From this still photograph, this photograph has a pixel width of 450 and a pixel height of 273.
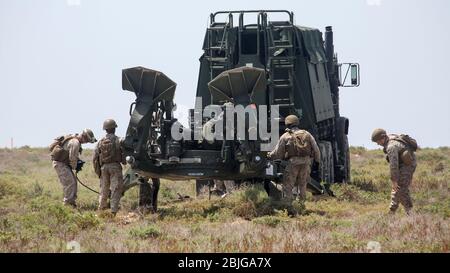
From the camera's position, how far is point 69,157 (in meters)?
19.2

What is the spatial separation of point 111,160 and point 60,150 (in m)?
2.47

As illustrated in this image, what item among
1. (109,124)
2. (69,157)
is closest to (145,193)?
(109,124)

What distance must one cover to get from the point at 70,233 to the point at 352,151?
104 ft

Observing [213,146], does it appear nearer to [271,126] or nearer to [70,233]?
[271,126]

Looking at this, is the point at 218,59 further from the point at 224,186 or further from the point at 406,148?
the point at 406,148

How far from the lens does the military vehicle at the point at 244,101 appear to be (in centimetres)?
1675

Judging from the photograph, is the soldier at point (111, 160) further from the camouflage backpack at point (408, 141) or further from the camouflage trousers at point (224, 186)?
the camouflage backpack at point (408, 141)

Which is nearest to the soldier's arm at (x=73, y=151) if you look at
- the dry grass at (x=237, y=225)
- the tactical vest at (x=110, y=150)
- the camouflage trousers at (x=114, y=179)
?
the dry grass at (x=237, y=225)

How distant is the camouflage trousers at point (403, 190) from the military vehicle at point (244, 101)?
229 cm

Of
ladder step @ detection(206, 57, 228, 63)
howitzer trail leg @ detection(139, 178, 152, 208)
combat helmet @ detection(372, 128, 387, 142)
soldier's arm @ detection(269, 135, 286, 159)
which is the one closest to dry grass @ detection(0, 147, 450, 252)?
howitzer trail leg @ detection(139, 178, 152, 208)

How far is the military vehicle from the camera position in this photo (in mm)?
16750

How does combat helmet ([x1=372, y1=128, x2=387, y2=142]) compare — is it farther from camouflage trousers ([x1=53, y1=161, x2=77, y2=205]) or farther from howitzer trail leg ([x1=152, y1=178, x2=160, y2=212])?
camouflage trousers ([x1=53, y1=161, x2=77, y2=205])

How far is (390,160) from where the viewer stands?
1588cm

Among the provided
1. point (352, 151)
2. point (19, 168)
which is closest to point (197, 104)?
point (19, 168)
